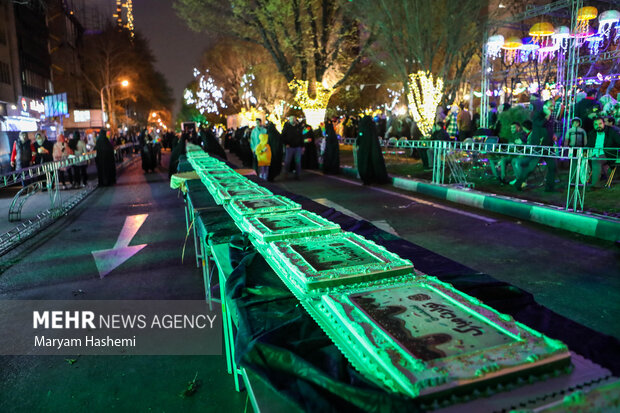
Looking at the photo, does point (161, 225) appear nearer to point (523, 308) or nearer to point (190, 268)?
point (190, 268)

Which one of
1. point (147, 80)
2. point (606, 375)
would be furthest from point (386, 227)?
point (147, 80)

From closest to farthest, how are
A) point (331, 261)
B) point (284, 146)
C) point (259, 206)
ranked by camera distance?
point (331, 261)
point (259, 206)
point (284, 146)

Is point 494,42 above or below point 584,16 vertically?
below

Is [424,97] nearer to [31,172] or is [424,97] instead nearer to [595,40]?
[595,40]

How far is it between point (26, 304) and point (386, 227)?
538cm

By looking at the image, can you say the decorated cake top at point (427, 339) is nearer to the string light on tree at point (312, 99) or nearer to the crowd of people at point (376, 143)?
the crowd of people at point (376, 143)

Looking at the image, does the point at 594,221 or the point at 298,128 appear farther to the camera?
the point at 298,128

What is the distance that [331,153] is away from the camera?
1648 cm

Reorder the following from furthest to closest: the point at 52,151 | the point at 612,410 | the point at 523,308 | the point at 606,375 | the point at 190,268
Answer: the point at 52,151 → the point at 190,268 → the point at 523,308 → the point at 606,375 → the point at 612,410

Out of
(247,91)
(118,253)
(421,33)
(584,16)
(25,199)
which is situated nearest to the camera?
(118,253)

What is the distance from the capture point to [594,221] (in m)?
6.90

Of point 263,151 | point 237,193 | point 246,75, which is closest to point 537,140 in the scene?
point 263,151

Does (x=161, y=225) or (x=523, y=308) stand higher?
(x=523, y=308)

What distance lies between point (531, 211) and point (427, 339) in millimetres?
7579
